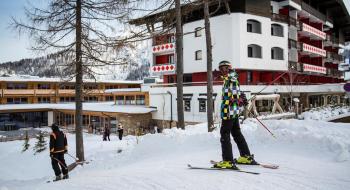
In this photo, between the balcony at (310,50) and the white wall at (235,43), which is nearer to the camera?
the white wall at (235,43)

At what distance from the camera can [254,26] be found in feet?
94.4

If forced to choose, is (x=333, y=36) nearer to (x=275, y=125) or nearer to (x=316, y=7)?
(x=316, y=7)

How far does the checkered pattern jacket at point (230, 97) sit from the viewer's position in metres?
5.21

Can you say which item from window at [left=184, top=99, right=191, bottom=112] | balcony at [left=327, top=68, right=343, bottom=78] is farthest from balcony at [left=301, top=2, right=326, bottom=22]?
window at [left=184, top=99, right=191, bottom=112]

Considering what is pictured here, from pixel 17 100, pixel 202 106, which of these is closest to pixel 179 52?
pixel 202 106

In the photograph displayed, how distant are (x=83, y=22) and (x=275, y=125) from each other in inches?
364

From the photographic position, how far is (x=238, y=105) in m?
5.24

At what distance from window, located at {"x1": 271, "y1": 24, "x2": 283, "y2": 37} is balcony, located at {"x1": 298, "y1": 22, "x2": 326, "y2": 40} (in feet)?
13.2

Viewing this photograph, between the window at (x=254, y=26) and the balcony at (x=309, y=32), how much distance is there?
300 inches

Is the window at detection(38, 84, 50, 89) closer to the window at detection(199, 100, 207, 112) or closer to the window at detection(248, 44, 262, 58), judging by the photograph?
the window at detection(199, 100, 207, 112)

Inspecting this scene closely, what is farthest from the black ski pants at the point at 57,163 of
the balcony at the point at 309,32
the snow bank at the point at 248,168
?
the balcony at the point at 309,32

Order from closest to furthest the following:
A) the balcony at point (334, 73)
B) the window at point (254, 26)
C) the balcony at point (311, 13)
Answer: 1. the window at point (254, 26)
2. the balcony at point (311, 13)
3. the balcony at point (334, 73)

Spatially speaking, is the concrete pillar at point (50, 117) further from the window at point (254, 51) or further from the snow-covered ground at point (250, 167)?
the snow-covered ground at point (250, 167)

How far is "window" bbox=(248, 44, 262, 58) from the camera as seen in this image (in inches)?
1124
